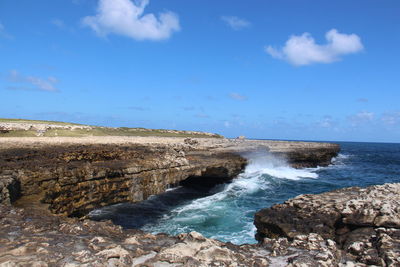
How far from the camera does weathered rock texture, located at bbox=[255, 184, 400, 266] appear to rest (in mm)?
5934

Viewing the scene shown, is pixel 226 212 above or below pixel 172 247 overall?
below

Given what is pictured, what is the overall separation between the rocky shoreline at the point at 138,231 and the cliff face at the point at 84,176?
4cm

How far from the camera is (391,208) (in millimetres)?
7715

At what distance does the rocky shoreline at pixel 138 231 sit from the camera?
4838 millimetres

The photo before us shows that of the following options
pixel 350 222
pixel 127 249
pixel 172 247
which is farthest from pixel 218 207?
pixel 127 249

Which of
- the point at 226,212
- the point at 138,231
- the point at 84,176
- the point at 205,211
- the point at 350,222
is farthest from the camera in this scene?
the point at 205,211

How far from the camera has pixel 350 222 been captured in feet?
25.7

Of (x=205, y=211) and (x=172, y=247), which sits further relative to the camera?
(x=205, y=211)

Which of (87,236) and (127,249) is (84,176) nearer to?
(87,236)

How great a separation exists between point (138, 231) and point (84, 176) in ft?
23.0

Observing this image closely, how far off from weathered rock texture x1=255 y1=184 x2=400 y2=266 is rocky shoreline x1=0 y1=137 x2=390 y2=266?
0.08 feet

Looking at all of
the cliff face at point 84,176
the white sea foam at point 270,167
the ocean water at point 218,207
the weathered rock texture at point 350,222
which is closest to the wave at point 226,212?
the ocean water at point 218,207

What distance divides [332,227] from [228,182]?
18.3 meters

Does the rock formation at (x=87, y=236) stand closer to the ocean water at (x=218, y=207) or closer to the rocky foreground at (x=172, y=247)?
the rocky foreground at (x=172, y=247)
